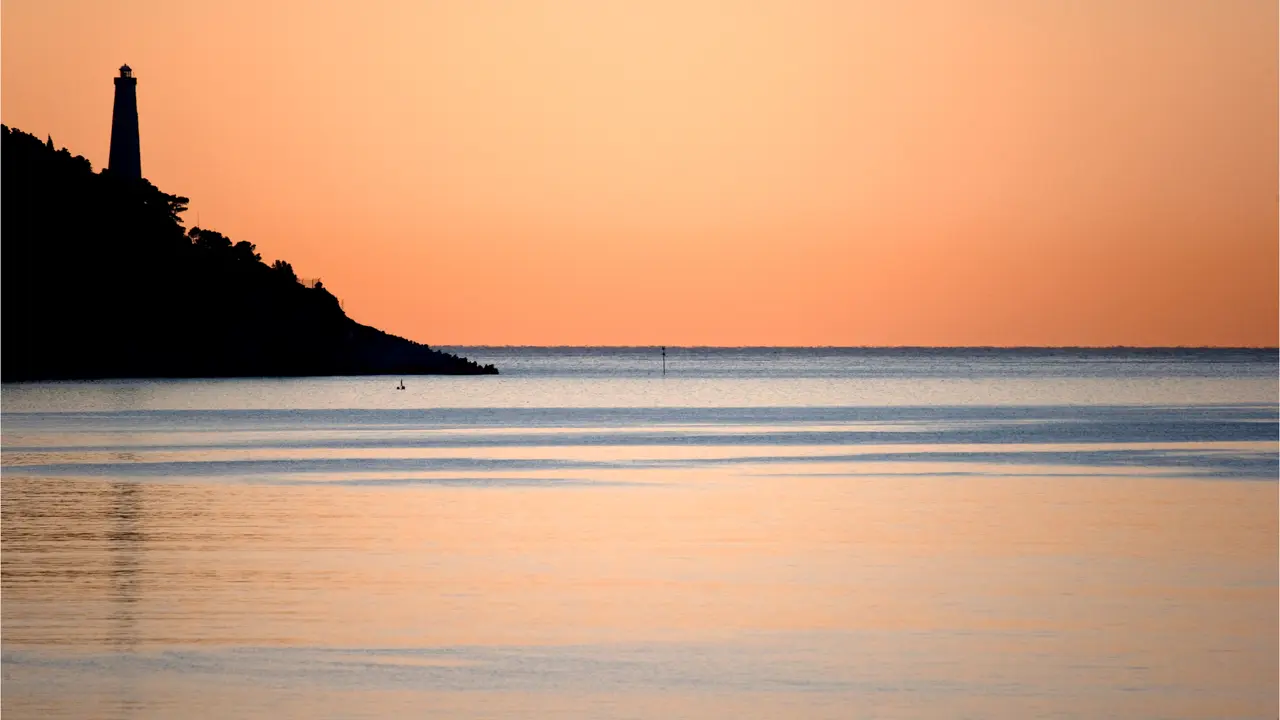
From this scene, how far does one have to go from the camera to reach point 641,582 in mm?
20797

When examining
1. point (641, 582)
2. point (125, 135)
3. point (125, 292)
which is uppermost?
point (125, 135)

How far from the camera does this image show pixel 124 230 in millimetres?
149000

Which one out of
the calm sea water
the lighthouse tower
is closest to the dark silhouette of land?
the lighthouse tower

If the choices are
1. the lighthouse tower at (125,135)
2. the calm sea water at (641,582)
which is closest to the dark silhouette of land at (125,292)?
the lighthouse tower at (125,135)

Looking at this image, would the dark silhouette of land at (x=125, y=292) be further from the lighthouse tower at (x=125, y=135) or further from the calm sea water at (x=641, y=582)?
the calm sea water at (x=641, y=582)

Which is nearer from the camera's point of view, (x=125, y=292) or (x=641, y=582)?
(x=641, y=582)

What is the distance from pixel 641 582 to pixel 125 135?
133m

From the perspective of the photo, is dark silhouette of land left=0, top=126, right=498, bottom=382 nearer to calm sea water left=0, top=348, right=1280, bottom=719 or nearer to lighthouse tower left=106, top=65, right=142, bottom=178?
lighthouse tower left=106, top=65, right=142, bottom=178

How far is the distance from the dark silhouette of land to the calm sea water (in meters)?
102

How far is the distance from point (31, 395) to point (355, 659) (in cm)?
8950

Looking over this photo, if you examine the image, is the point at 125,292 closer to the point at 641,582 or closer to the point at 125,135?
the point at 125,135

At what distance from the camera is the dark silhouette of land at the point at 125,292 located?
144125 mm

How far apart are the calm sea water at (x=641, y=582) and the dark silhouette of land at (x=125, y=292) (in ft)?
334

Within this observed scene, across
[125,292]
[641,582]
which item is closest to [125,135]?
[125,292]
